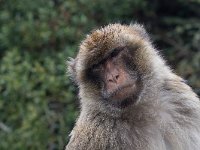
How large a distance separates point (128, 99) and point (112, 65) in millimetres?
258

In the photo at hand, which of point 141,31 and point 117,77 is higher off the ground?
point 141,31

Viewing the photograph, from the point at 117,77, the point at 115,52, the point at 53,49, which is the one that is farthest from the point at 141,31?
the point at 53,49

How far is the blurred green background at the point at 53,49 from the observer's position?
342 inches

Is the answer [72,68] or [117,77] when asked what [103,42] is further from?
[72,68]

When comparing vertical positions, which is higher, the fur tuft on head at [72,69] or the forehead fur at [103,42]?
the forehead fur at [103,42]

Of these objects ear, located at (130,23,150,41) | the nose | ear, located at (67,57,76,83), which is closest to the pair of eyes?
the nose

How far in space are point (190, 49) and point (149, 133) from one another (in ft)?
12.9

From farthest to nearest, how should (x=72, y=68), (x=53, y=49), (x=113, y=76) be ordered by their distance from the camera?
(x=53, y=49) → (x=72, y=68) → (x=113, y=76)

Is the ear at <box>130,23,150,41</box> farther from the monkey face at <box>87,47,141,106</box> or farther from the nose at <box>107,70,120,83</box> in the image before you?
the nose at <box>107,70,120,83</box>

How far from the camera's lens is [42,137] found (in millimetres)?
8609

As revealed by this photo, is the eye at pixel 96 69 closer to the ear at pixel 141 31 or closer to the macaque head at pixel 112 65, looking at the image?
the macaque head at pixel 112 65

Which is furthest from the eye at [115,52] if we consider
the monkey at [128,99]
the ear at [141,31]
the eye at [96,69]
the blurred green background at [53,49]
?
the blurred green background at [53,49]

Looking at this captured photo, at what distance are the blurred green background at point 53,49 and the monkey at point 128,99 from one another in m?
2.63

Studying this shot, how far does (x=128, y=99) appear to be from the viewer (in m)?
5.75
